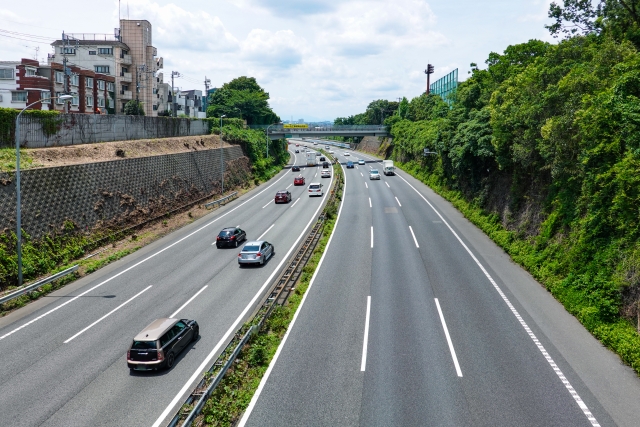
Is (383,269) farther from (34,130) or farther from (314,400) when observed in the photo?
(34,130)

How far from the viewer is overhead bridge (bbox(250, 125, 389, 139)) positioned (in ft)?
325

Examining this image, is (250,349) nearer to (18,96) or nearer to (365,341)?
(365,341)

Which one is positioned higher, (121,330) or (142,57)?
(142,57)

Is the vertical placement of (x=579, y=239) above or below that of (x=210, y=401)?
above

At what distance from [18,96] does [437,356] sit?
66.0 metres

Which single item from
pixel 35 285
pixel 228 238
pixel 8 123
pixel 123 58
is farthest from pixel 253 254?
pixel 123 58

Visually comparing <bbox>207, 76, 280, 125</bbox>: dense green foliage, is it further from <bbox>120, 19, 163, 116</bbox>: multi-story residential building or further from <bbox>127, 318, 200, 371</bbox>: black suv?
<bbox>127, 318, 200, 371</bbox>: black suv

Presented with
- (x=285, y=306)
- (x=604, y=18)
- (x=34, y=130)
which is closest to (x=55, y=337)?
(x=285, y=306)

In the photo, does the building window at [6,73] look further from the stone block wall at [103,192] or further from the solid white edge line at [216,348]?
the solid white edge line at [216,348]

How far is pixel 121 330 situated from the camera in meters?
21.3

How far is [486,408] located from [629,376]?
19.1 ft

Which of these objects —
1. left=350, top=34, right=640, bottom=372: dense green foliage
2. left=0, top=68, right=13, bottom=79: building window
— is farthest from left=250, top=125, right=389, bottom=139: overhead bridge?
left=350, top=34, right=640, bottom=372: dense green foliage

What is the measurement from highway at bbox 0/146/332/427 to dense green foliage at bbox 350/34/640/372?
15.4m

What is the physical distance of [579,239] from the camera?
2448 centimetres
